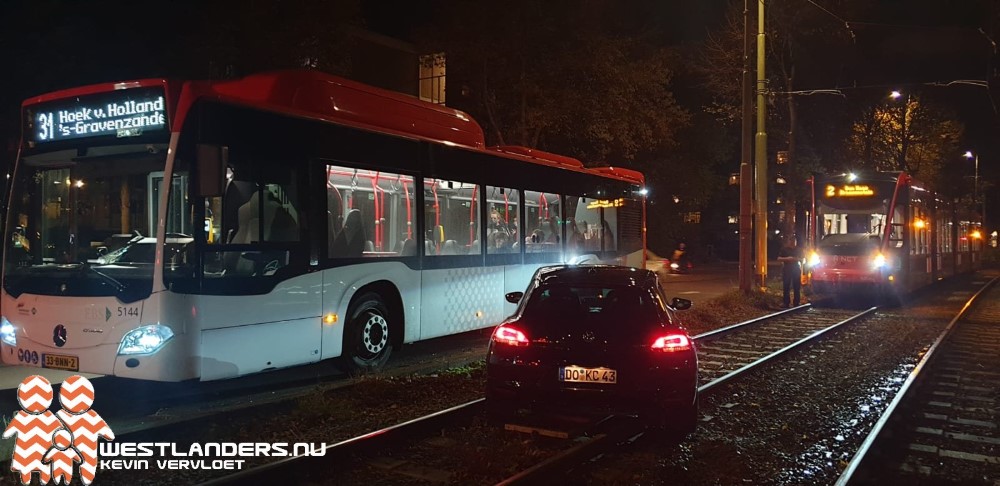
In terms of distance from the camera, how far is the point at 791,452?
639 cm

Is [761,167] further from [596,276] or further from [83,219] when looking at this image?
[83,219]

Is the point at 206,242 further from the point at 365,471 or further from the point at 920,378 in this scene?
the point at 920,378

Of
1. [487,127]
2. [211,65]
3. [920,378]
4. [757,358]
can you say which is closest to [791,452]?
[920,378]

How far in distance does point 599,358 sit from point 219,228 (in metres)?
3.86

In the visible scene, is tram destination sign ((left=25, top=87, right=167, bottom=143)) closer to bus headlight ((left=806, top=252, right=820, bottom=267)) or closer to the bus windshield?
the bus windshield

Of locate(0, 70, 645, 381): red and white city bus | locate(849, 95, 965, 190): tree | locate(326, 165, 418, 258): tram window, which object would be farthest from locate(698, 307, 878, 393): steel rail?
locate(849, 95, 965, 190): tree

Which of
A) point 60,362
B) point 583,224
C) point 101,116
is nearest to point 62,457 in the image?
point 60,362

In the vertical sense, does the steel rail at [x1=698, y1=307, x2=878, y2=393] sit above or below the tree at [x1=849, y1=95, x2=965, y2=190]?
below

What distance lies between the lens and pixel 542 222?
515 inches

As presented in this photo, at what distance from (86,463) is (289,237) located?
125 inches

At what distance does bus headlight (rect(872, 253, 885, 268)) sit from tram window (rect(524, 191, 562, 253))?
975cm

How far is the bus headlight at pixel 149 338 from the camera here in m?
7.01

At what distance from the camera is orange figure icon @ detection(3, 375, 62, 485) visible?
215 inches

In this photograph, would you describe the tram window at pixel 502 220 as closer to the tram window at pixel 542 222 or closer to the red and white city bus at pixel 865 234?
the tram window at pixel 542 222
